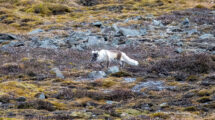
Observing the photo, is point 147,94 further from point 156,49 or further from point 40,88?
point 156,49

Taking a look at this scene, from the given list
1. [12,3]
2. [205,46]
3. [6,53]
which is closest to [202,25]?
[205,46]

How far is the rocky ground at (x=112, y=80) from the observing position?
11484 millimetres

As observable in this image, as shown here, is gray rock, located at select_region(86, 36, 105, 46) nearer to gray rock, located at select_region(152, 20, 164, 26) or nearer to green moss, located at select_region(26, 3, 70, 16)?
gray rock, located at select_region(152, 20, 164, 26)

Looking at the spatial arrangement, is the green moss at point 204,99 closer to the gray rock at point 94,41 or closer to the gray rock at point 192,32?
the gray rock at point 94,41

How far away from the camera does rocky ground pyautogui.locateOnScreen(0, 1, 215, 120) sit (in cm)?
1148

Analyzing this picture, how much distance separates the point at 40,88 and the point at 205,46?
1784cm

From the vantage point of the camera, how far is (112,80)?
59.2ft

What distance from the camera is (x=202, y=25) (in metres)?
41.3

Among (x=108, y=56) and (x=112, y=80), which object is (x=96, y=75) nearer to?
(x=112, y=80)

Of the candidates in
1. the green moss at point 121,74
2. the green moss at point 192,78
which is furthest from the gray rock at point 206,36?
the green moss at point 192,78

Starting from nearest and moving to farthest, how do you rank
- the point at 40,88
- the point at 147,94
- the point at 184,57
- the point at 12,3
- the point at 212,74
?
the point at 147,94
the point at 40,88
the point at 212,74
the point at 184,57
the point at 12,3

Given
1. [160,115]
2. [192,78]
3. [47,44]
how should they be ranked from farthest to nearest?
1. [47,44]
2. [192,78]
3. [160,115]

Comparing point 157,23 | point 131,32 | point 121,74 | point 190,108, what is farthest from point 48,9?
point 190,108

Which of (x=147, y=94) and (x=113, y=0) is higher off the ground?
(x=113, y=0)
